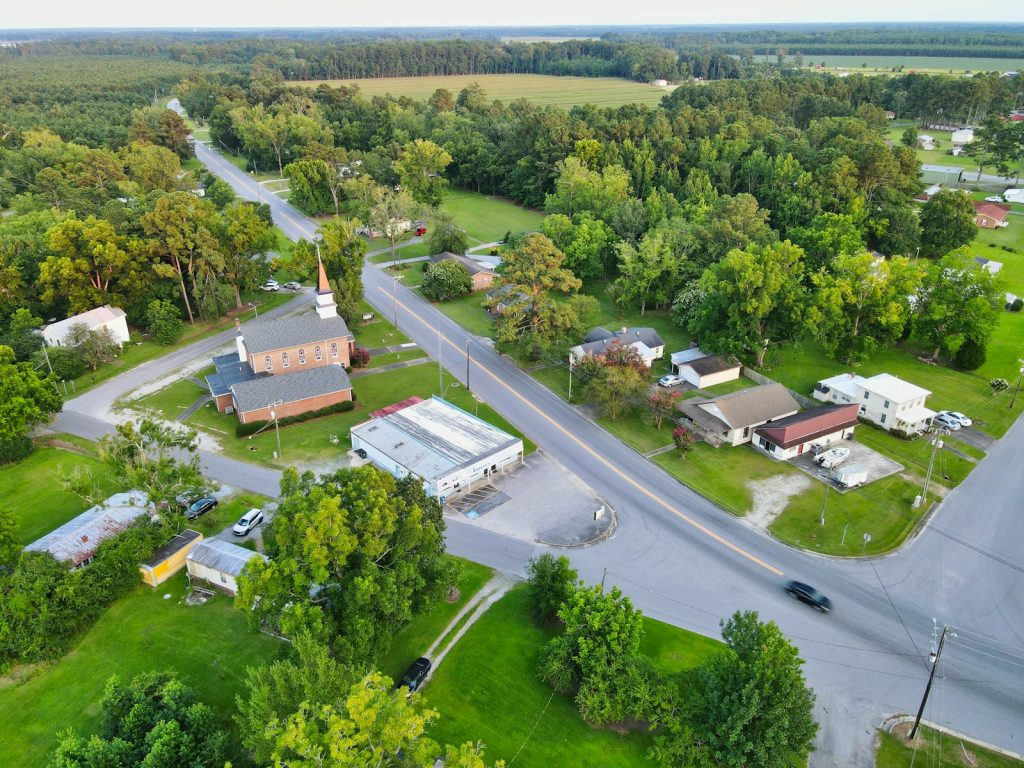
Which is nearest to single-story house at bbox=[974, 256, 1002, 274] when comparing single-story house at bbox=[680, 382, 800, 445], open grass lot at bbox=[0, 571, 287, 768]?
single-story house at bbox=[680, 382, 800, 445]

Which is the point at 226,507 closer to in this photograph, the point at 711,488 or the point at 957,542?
the point at 711,488

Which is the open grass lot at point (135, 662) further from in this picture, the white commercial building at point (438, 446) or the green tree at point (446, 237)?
the green tree at point (446, 237)

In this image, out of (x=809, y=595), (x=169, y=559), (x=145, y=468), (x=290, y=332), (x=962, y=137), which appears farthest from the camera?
(x=962, y=137)

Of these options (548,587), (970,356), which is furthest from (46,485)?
(970,356)

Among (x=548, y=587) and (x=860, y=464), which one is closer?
(x=548, y=587)

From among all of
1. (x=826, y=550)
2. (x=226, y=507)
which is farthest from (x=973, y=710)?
(x=226, y=507)

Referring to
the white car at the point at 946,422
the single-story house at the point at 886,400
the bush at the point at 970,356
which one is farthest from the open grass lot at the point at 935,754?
the bush at the point at 970,356

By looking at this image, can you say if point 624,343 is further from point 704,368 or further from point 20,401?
point 20,401
